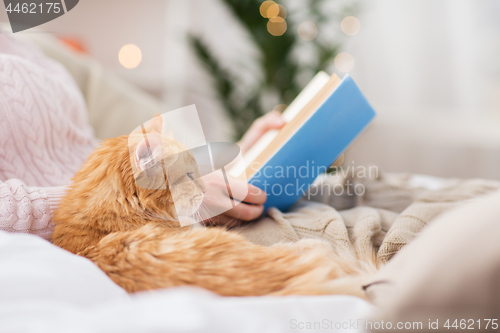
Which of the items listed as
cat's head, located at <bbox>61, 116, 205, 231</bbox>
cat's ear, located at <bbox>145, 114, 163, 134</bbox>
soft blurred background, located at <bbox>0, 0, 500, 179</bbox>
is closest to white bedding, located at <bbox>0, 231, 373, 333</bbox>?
cat's head, located at <bbox>61, 116, 205, 231</bbox>

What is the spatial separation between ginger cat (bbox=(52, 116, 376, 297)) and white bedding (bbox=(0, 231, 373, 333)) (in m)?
0.02

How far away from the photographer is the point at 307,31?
1816 millimetres

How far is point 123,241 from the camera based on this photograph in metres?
0.40

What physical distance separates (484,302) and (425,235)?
77mm

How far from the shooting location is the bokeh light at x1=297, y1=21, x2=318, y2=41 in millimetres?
1793

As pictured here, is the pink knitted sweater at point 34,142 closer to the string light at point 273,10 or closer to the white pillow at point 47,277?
the white pillow at point 47,277

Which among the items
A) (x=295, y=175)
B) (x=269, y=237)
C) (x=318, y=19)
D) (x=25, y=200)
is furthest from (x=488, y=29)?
(x=25, y=200)

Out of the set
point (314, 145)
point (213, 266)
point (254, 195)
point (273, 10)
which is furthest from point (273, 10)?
point (213, 266)

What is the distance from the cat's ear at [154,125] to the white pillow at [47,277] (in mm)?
204

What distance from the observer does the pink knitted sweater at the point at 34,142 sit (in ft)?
1.61

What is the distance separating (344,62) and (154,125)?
5.72 feet

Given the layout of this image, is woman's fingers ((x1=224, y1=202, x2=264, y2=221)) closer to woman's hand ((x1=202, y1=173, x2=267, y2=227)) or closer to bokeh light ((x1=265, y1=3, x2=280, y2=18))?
woman's hand ((x1=202, y1=173, x2=267, y2=227))

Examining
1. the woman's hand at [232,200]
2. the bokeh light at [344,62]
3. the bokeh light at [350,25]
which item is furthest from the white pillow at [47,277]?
the bokeh light at [350,25]

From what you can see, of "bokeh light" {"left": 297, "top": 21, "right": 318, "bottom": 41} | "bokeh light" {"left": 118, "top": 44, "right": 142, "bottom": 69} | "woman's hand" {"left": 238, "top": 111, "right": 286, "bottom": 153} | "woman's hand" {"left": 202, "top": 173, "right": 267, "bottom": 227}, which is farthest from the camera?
"bokeh light" {"left": 118, "top": 44, "right": 142, "bottom": 69}
